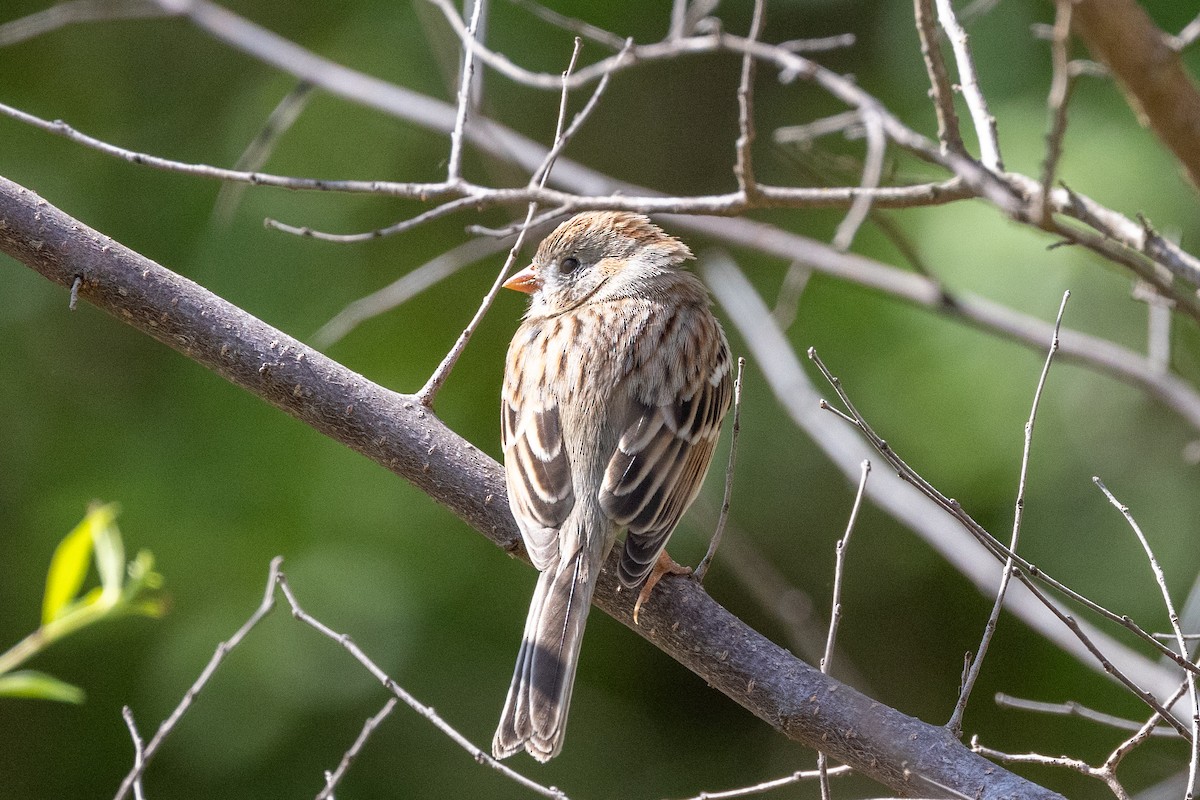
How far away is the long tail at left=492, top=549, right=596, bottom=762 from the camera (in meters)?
2.66

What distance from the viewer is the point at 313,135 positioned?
5.76 meters

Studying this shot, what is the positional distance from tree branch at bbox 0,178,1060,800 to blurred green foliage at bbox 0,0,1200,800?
259 centimetres

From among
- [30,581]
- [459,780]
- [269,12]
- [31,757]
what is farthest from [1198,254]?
[31,757]

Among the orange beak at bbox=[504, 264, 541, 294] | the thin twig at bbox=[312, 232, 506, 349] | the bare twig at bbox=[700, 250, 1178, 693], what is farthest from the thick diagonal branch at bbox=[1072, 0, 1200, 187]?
the orange beak at bbox=[504, 264, 541, 294]

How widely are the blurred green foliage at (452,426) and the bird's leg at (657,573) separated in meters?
2.41

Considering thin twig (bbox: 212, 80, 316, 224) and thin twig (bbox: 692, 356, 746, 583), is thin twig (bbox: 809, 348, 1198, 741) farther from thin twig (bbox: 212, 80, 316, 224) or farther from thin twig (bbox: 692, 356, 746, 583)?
thin twig (bbox: 212, 80, 316, 224)

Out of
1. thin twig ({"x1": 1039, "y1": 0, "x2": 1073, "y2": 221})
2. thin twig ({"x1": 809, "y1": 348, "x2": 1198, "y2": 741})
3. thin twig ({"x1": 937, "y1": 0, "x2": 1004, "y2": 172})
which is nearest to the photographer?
thin twig ({"x1": 1039, "y1": 0, "x2": 1073, "y2": 221})

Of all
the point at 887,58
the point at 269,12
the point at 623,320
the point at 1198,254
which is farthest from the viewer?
the point at 269,12

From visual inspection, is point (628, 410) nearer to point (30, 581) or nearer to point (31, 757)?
point (30, 581)

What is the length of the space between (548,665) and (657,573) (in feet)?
1.11

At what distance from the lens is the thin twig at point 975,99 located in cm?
221

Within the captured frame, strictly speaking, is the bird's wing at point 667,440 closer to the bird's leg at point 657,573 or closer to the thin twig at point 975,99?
the bird's leg at point 657,573

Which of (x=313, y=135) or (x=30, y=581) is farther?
(x=313, y=135)

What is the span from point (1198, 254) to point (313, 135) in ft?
13.2
